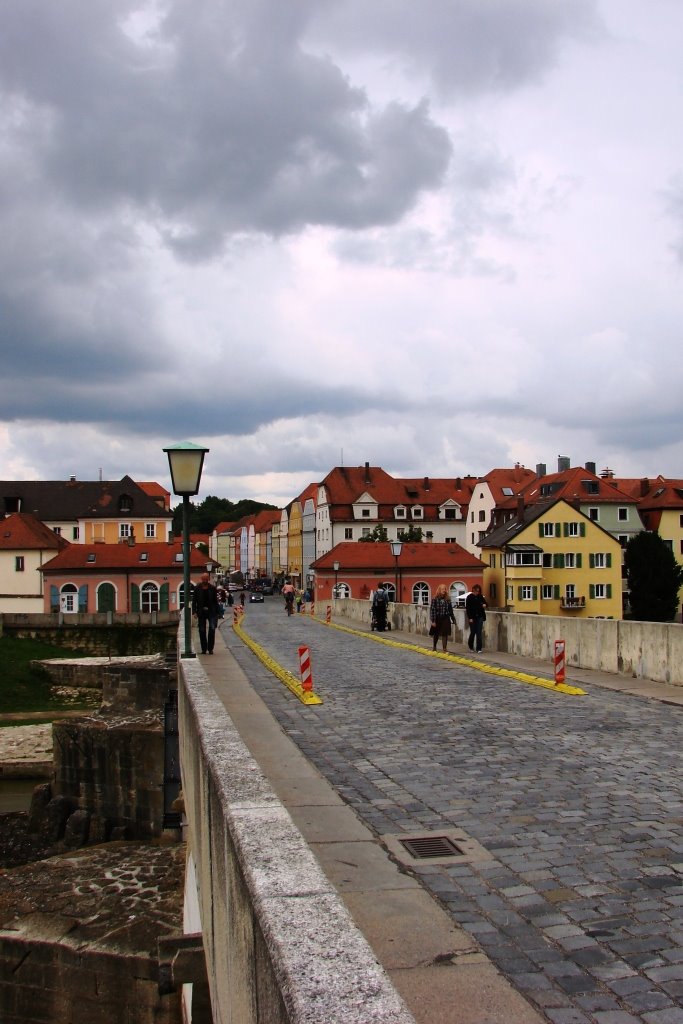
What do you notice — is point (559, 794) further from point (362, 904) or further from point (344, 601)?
point (344, 601)

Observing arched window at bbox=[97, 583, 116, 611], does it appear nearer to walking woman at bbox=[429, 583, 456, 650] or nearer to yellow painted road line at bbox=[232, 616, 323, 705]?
yellow painted road line at bbox=[232, 616, 323, 705]

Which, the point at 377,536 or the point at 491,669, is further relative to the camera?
the point at 377,536

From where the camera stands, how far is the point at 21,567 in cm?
8319

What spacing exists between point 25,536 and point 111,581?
12508 mm

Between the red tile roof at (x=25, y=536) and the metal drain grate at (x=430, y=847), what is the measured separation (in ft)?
267

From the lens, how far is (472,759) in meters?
8.99

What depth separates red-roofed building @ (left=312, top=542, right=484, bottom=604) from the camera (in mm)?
79312

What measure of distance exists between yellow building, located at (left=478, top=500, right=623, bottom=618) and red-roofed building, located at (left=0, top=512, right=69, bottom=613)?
126 feet


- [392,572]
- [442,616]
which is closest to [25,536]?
[392,572]

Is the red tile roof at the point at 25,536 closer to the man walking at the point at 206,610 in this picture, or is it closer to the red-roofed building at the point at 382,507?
the red-roofed building at the point at 382,507

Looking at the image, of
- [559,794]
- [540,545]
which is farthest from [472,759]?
[540,545]

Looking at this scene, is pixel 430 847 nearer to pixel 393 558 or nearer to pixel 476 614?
pixel 476 614

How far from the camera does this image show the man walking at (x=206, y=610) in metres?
20.2

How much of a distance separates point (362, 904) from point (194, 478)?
1177cm
